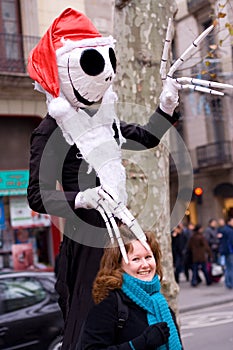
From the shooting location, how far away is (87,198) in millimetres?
2746

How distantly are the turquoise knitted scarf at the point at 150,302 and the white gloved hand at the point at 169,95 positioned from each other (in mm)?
865

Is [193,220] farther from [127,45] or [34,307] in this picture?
[127,45]

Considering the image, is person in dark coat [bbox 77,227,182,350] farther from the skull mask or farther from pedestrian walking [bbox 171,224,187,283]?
pedestrian walking [bbox 171,224,187,283]

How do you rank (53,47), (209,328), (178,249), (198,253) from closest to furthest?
(53,47) < (209,328) < (198,253) < (178,249)

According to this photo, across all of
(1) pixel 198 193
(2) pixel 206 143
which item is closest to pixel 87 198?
(1) pixel 198 193

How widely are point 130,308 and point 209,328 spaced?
A: 299 inches

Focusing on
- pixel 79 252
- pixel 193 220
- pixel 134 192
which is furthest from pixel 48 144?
pixel 193 220

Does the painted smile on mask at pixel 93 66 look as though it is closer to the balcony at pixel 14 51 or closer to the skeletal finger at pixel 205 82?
the skeletal finger at pixel 205 82

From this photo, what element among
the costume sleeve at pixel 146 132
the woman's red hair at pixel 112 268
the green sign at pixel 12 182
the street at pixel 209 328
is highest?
the green sign at pixel 12 182

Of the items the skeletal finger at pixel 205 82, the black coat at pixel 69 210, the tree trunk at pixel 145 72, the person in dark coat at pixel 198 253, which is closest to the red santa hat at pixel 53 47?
the black coat at pixel 69 210

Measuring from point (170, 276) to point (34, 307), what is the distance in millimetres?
2857

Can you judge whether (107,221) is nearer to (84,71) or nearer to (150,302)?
(150,302)

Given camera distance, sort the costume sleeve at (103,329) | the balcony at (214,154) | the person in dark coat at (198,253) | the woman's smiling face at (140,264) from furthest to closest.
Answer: the balcony at (214,154)
the person in dark coat at (198,253)
the woman's smiling face at (140,264)
the costume sleeve at (103,329)

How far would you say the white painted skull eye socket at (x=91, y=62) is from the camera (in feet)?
9.91
